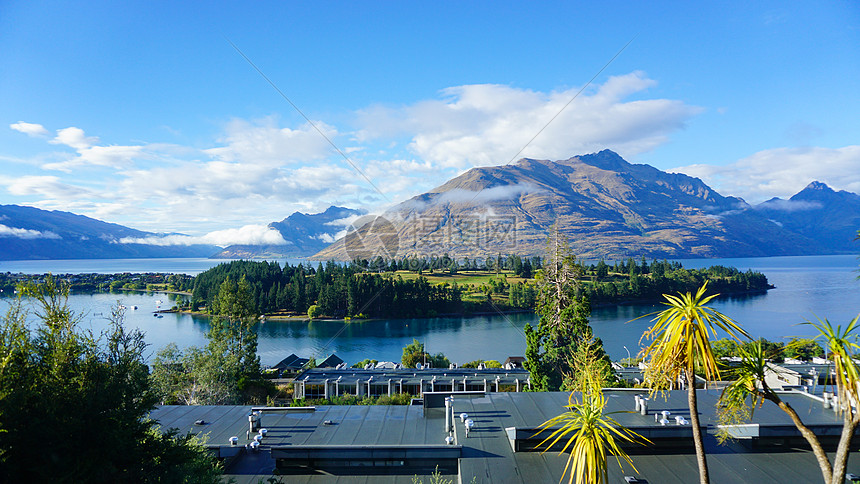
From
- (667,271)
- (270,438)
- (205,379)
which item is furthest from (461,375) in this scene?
(667,271)

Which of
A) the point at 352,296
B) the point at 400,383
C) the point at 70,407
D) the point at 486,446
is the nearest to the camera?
the point at 70,407

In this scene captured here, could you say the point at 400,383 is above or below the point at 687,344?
below

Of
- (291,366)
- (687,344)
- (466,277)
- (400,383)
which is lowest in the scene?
(291,366)

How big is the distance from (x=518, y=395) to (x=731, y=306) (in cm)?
7378

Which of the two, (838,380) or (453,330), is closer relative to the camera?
(838,380)

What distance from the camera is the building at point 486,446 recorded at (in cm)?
815

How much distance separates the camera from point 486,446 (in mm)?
8922

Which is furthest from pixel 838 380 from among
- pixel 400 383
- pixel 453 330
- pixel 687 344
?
pixel 453 330

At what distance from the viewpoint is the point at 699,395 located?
38.0 ft

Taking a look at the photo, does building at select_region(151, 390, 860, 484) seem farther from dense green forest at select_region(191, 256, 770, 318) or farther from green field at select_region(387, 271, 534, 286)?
green field at select_region(387, 271, 534, 286)

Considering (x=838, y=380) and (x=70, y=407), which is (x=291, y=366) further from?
(x=838, y=380)

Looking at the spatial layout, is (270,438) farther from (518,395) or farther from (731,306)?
(731,306)

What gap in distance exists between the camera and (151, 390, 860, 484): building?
815 centimetres

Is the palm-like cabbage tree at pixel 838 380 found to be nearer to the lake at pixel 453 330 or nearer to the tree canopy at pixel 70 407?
the tree canopy at pixel 70 407
